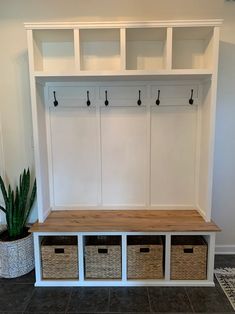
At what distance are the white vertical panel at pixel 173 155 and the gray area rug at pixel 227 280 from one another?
667 mm

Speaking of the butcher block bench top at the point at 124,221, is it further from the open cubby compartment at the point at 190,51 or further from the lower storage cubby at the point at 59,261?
the open cubby compartment at the point at 190,51

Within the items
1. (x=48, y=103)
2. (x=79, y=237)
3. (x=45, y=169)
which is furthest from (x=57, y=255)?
(x=48, y=103)

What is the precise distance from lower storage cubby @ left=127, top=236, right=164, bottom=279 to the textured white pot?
3.09ft

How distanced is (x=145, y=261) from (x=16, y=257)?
1167 mm

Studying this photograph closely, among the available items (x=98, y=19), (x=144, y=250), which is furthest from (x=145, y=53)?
(x=144, y=250)

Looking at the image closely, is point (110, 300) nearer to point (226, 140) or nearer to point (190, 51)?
point (226, 140)

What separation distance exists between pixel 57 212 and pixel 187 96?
1706mm

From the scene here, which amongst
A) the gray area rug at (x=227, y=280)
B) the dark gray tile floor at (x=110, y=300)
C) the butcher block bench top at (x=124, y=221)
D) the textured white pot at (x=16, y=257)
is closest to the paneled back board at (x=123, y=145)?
the butcher block bench top at (x=124, y=221)

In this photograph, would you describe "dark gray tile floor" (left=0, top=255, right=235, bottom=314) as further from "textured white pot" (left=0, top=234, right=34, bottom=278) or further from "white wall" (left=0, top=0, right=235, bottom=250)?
"white wall" (left=0, top=0, right=235, bottom=250)

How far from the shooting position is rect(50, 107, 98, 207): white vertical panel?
8.32ft

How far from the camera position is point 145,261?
2260 millimetres

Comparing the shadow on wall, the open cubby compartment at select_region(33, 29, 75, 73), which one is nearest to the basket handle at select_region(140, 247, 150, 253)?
the shadow on wall

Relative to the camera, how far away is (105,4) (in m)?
2.40

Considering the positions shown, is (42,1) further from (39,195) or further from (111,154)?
(39,195)
